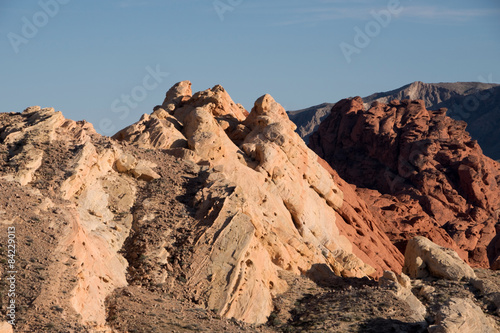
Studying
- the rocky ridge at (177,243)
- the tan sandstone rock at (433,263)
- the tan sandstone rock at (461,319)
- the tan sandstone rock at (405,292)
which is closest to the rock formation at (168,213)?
the rocky ridge at (177,243)

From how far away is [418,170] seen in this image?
91.5 meters

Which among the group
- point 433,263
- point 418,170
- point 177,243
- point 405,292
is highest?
point 418,170

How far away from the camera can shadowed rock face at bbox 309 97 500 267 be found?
69581mm

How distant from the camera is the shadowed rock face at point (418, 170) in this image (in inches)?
2739

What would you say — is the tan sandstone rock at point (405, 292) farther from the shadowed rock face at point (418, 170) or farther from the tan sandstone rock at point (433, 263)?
the shadowed rock face at point (418, 170)

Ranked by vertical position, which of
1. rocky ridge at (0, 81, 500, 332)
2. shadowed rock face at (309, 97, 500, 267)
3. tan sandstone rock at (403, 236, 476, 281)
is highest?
shadowed rock face at (309, 97, 500, 267)

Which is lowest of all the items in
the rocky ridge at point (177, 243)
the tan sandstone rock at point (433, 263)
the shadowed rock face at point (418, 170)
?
the rocky ridge at point (177, 243)

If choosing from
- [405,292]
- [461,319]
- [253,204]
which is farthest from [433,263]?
[253,204]

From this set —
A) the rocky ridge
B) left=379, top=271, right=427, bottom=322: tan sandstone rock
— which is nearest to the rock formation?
the rocky ridge

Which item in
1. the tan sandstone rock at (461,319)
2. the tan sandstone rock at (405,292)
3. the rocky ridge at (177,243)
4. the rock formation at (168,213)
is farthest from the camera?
the tan sandstone rock at (405,292)

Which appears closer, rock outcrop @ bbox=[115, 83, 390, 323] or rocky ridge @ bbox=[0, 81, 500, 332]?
rocky ridge @ bbox=[0, 81, 500, 332]

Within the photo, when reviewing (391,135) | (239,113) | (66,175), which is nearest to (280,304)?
(66,175)

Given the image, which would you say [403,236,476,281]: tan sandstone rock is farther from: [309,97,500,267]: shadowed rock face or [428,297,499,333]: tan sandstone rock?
[309,97,500,267]: shadowed rock face

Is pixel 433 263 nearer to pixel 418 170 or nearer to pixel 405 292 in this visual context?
pixel 405 292
